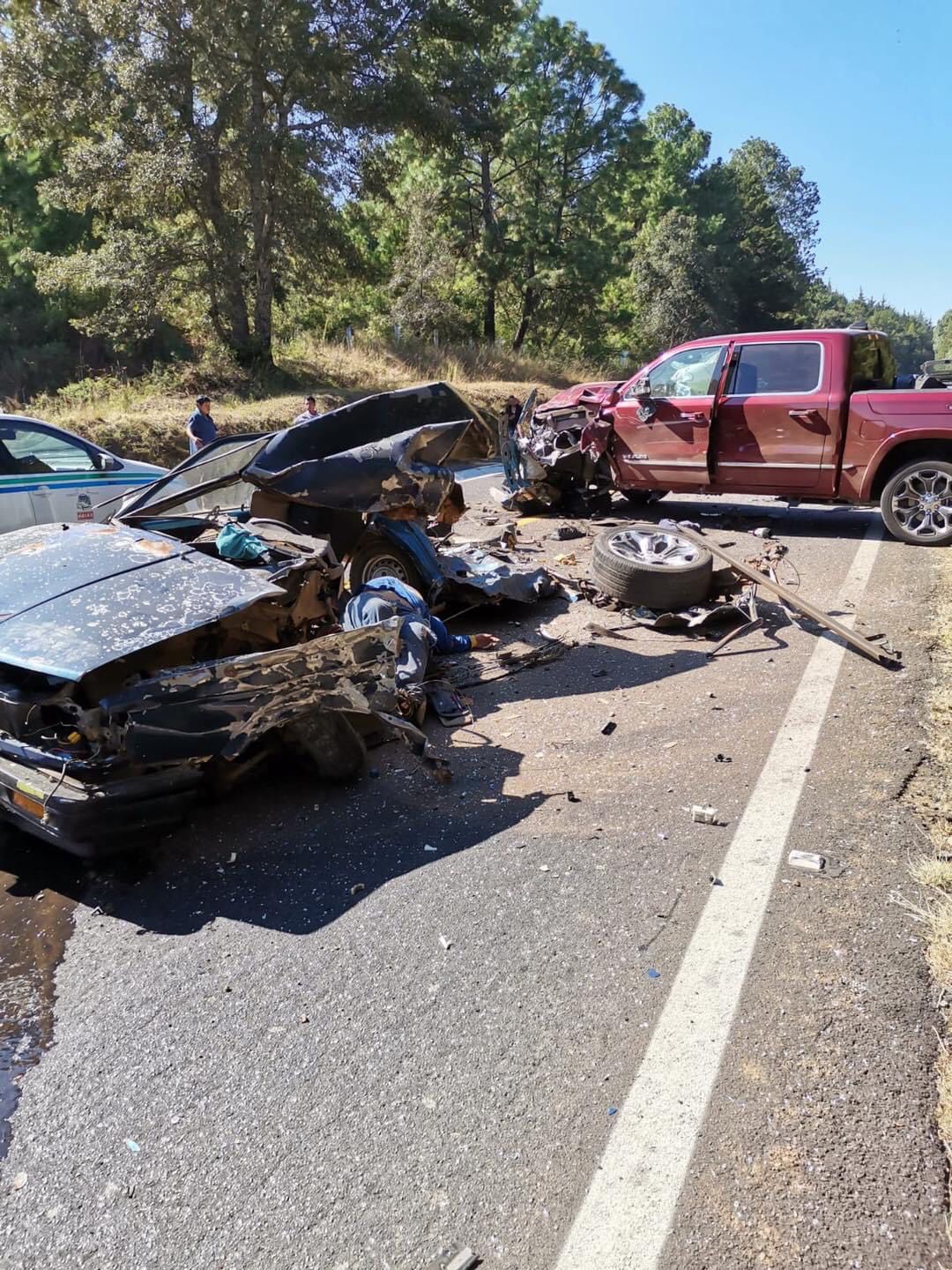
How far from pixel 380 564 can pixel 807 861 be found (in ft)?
Result: 12.4

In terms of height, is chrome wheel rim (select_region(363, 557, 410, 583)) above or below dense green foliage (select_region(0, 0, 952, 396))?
below

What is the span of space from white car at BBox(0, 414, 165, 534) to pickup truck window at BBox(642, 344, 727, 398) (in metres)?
5.47

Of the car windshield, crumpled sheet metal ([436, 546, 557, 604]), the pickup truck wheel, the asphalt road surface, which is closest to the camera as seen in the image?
the asphalt road surface

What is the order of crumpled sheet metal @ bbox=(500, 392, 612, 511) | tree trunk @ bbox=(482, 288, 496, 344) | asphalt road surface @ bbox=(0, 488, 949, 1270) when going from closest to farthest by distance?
asphalt road surface @ bbox=(0, 488, 949, 1270), crumpled sheet metal @ bbox=(500, 392, 612, 511), tree trunk @ bbox=(482, 288, 496, 344)

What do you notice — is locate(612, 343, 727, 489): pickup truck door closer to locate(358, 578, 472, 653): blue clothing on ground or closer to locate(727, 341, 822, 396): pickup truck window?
locate(727, 341, 822, 396): pickup truck window

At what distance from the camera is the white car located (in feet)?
25.5

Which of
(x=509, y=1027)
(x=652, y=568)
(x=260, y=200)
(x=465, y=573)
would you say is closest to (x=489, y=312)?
(x=260, y=200)

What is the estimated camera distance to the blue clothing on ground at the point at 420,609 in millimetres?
5043

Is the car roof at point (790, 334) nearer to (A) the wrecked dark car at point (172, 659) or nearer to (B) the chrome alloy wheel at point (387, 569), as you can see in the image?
(B) the chrome alloy wheel at point (387, 569)

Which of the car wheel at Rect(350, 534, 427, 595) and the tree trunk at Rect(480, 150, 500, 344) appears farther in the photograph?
the tree trunk at Rect(480, 150, 500, 344)

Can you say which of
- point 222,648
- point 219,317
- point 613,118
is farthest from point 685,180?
point 222,648

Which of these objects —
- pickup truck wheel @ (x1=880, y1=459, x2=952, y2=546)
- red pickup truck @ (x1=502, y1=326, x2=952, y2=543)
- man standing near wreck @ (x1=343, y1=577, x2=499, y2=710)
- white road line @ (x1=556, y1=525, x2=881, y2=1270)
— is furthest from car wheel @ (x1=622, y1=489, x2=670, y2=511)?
white road line @ (x1=556, y1=525, x2=881, y2=1270)

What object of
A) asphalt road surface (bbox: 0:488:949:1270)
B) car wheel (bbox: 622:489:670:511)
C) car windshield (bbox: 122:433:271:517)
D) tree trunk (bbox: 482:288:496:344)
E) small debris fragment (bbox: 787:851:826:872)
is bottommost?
asphalt road surface (bbox: 0:488:949:1270)

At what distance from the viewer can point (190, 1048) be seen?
2449 millimetres
